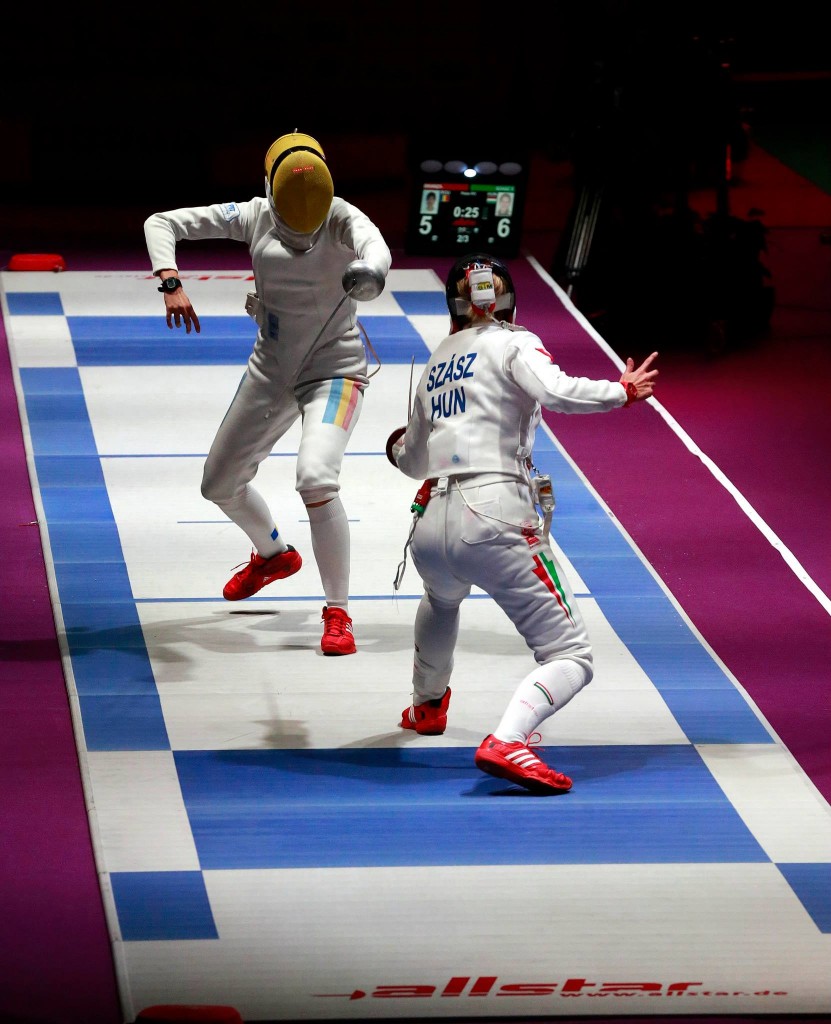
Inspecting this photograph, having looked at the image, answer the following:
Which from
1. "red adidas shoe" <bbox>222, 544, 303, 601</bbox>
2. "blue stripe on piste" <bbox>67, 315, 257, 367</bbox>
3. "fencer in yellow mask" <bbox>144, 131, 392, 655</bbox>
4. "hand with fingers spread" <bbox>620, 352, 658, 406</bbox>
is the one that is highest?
"hand with fingers spread" <bbox>620, 352, 658, 406</bbox>

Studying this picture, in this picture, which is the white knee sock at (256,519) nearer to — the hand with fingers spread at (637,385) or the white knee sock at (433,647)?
the white knee sock at (433,647)

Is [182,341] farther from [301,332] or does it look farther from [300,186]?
[300,186]

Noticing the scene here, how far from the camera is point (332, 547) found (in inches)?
198

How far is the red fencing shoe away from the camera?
5059mm

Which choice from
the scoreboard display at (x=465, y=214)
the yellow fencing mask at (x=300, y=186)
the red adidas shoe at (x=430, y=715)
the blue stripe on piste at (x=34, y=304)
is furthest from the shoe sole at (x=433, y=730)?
the scoreboard display at (x=465, y=214)

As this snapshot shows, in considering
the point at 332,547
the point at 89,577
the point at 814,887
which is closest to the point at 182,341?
the point at 89,577

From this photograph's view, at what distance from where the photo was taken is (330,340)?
5062mm

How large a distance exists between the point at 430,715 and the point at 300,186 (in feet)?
4.94

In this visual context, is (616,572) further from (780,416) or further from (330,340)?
(780,416)

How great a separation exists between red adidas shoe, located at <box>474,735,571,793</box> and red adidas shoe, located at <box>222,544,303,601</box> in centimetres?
135

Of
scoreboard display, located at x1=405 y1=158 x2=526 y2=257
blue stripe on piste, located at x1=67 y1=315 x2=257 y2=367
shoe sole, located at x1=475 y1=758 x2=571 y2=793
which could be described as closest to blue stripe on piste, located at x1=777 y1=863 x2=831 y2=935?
shoe sole, located at x1=475 y1=758 x2=571 y2=793

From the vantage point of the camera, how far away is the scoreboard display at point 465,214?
30.1 ft

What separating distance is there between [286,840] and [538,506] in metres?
1.04

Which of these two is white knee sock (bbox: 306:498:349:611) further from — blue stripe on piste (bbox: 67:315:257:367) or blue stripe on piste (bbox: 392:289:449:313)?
blue stripe on piste (bbox: 392:289:449:313)
